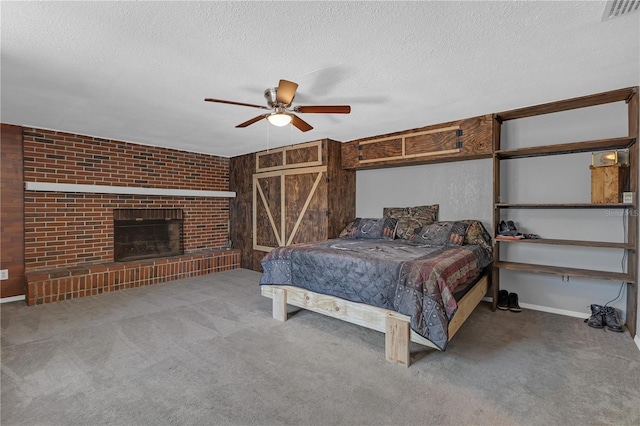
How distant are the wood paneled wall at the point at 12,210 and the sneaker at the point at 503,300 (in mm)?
5847

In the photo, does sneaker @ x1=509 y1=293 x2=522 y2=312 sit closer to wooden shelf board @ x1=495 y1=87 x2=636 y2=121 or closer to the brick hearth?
wooden shelf board @ x1=495 y1=87 x2=636 y2=121

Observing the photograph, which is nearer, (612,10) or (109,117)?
(612,10)

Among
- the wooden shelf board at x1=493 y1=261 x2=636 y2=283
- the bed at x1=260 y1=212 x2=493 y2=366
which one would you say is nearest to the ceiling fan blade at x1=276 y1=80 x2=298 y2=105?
the bed at x1=260 y1=212 x2=493 y2=366

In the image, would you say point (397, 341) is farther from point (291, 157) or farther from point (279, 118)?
point (291, 157)

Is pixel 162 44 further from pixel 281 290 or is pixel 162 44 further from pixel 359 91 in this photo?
pixel 281 290

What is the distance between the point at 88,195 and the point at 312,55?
4099 mm

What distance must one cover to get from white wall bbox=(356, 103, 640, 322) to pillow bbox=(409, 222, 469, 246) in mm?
380

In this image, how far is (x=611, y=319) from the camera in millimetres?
2799

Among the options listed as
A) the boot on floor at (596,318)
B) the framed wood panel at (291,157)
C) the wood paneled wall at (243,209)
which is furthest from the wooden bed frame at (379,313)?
the wood paneled wall at (243,209)

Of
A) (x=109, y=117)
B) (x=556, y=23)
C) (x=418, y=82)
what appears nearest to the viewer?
(x=556, y=23)

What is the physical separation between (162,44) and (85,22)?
39 cm

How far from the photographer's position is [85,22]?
166 centimetres

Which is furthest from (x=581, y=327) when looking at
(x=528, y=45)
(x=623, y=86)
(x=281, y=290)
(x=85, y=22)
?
(x=85, y=22)

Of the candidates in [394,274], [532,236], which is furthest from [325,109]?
[532,236]
